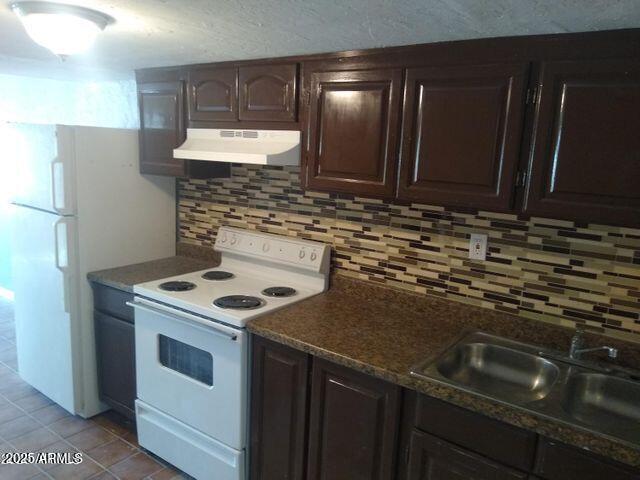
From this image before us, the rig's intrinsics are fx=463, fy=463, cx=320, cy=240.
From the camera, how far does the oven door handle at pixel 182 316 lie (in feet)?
6.47

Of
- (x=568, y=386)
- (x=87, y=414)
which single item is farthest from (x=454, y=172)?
(x=87, y=414)

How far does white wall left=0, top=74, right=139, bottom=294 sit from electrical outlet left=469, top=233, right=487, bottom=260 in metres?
2.35

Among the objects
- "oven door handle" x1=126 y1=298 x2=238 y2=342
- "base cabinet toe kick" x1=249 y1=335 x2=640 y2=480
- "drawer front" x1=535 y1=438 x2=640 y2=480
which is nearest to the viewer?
"drawer front" x1=535 y1=438 x2=640 y2=480

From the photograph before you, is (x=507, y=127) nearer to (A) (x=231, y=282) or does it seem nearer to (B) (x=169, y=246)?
(A) (x=231, y=282)

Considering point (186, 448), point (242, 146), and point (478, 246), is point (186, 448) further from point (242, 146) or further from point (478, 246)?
point (478, 246)

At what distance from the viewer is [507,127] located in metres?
1.60

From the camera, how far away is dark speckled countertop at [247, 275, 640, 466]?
135 cm

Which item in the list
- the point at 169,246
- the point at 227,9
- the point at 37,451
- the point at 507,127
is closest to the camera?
the point at 227,9

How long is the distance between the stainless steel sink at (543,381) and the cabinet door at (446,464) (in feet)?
0.70

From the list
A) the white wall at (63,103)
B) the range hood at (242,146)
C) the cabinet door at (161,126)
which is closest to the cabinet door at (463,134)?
the range hood at (242,146)

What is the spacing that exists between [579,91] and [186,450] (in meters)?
2.23

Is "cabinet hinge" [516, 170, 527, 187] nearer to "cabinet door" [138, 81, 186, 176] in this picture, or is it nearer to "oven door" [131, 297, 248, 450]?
"oven door" [131, 297, 248, 450]

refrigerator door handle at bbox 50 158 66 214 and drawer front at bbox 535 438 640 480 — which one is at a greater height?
refrigerator door handle at bbox 50 158 66 214

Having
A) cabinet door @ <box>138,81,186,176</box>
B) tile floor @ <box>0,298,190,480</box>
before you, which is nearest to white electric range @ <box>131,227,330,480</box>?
tile floor @ <box>0,298,190,480</box>
